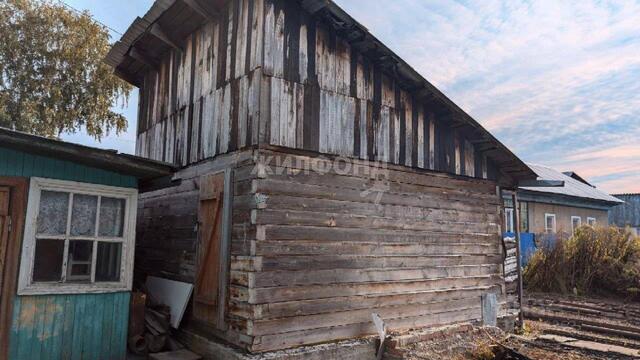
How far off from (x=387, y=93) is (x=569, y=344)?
6387 millimetres

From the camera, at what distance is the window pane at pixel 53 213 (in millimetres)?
5863

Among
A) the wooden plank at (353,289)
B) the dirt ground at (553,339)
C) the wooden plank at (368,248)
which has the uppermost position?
the wooden plank at (368,248)

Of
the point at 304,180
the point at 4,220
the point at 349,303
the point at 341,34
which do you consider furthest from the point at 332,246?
the point at 4,220

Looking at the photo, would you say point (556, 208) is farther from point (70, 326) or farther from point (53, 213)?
point (53, 213)

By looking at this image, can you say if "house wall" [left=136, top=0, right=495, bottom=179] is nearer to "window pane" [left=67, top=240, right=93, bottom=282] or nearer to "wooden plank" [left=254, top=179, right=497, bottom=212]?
"wooden plank" [left=254, top=179, right=497, bottom=212]

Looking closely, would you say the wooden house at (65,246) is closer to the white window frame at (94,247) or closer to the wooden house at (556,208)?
the white window frame at (94,247)

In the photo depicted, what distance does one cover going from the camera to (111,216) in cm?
648

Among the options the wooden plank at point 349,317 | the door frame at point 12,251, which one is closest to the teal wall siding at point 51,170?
the door frame at point 12,251

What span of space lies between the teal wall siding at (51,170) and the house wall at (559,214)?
1905 centimetres

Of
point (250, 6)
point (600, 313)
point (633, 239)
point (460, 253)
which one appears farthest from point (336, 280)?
point (633, 239)

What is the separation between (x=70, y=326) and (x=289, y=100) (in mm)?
4260

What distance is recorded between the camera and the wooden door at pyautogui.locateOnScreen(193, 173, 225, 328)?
21.9ft

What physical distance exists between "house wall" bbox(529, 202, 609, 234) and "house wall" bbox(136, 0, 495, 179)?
A: 1399 centimetres

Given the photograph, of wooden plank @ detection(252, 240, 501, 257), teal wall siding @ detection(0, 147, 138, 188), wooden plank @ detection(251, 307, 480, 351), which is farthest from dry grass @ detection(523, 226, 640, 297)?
teal wall siding @ detection(0, 147, 138, 188)
